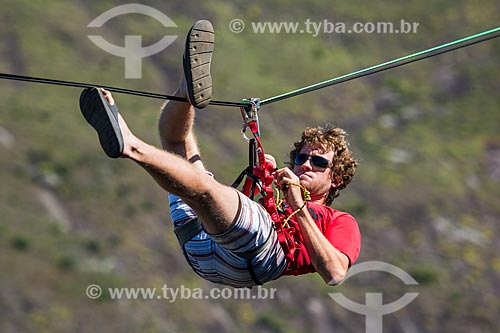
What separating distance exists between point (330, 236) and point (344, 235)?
7cm

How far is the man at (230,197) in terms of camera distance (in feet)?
18.5

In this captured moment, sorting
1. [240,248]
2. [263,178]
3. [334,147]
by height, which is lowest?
[240,248]

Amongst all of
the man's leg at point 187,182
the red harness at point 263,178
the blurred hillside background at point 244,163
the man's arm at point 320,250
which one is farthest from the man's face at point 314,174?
the blurred hillside background at point 244,163

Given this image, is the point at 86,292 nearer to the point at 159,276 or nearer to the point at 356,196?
the point at 159,276

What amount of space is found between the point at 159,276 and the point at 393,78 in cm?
628

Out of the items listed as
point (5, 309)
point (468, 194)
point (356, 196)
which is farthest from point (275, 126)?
point (5, 309)

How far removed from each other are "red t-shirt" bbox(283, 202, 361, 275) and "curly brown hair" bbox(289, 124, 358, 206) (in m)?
0.34

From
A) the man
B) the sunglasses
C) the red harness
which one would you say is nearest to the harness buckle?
the red harness

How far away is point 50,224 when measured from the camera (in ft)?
56.1

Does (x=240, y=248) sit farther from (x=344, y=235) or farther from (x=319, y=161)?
(x=319, y=161)

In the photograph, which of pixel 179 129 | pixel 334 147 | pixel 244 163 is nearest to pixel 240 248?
pixel 179 129

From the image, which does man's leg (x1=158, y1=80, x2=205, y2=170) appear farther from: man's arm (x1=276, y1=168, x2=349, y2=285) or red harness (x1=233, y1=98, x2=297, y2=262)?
man's arm (x1=276, y1=168, x2=349, y2=285)

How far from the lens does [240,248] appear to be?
20.3 feet

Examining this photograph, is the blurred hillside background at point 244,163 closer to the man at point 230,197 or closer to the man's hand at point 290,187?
the man at point 230,197
